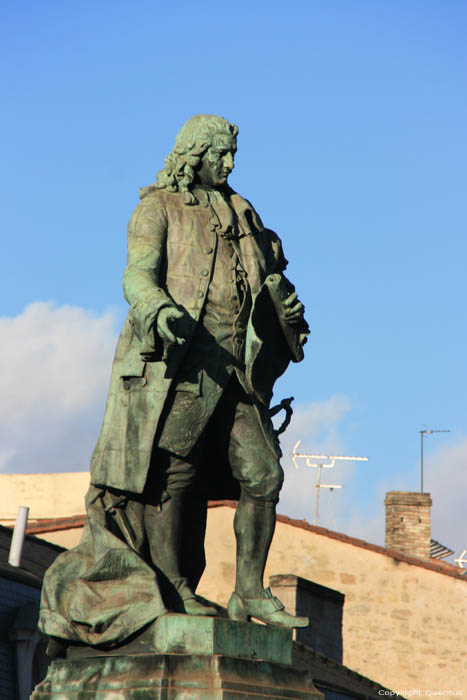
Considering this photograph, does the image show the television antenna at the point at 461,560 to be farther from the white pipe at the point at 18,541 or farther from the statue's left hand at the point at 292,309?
the statue's left hand at the point at 292,309

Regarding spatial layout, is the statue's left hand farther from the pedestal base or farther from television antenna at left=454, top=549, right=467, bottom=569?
television antenna at left=454, top=549, right=467, bottom=569

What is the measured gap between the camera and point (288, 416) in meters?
7.60

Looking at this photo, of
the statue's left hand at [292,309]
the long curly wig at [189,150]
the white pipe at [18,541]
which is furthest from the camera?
the white pipe at [18,541]

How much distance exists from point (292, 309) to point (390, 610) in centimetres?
1999

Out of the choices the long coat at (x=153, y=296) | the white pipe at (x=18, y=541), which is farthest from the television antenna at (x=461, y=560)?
the long coat at (x=153, y=296)

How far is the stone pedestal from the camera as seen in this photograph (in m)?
6.51

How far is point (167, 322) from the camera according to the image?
677 centimetres

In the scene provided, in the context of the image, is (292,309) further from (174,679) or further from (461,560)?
(461,560)

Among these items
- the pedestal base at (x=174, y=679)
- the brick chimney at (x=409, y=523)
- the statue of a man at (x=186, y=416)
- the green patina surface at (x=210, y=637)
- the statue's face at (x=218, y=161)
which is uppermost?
the brick chimney at (x=409, y=523)

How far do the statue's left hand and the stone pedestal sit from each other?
1.55 m

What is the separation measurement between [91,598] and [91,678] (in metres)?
0.40

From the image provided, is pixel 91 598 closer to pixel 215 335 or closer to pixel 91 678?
pixel 91 678

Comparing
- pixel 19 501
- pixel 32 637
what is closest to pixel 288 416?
pixel 32 637

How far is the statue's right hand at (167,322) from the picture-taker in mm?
6730
